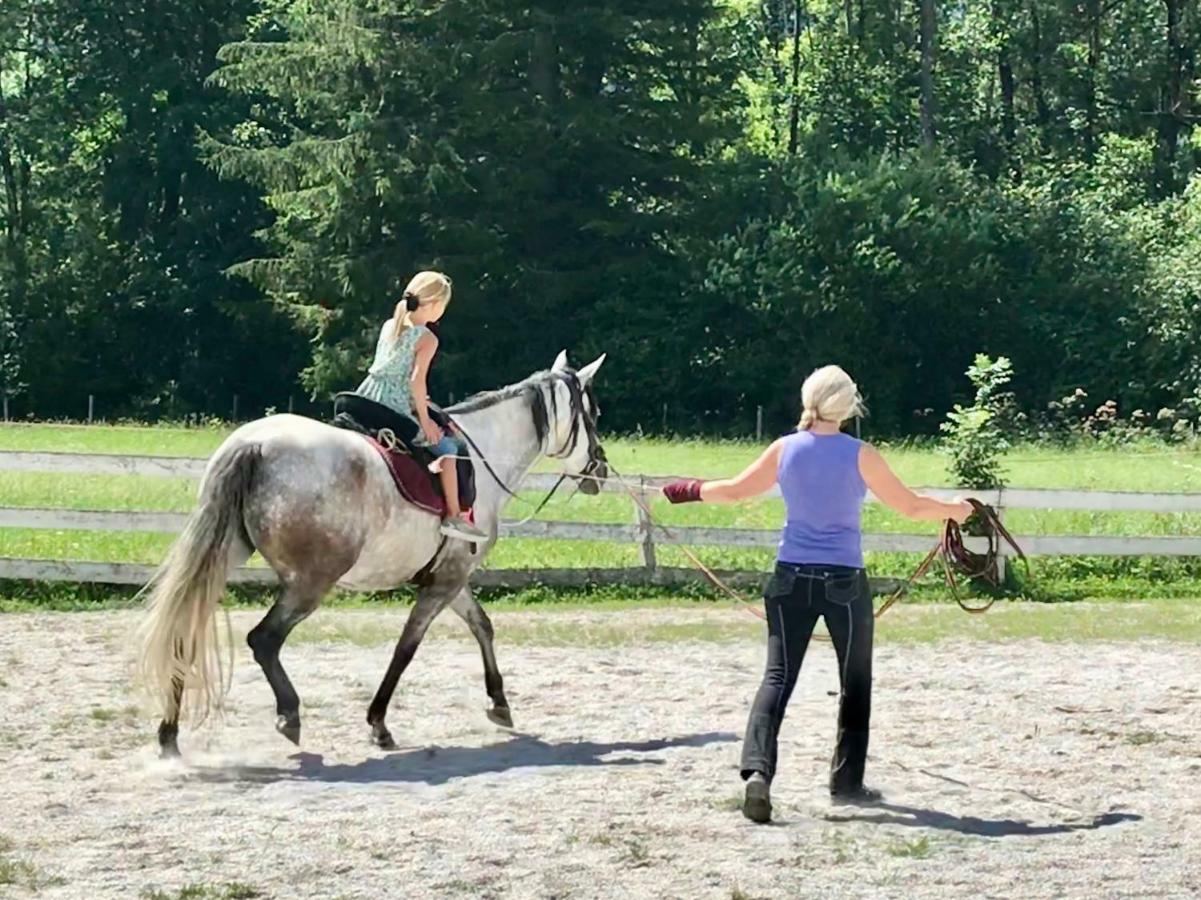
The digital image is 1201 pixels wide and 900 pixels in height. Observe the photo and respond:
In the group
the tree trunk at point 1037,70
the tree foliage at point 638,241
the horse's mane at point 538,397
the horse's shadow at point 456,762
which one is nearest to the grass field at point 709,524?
the horse's mane at point 538,397

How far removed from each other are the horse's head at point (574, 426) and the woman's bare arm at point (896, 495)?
2.56 meters

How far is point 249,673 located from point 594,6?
97.6 feet

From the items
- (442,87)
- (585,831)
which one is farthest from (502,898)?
(442,87)

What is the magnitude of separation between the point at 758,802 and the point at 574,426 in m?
3.33

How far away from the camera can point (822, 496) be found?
7.17 meters

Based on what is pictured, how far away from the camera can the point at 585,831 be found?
6.70 metres

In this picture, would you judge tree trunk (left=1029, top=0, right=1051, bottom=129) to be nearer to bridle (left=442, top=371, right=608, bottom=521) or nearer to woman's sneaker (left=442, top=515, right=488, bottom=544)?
bridle (left=442, top=371, right=608, bottom=521)

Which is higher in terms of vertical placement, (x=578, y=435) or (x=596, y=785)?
(x=578, y=435)

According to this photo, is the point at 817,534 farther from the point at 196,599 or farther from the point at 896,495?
the point at 196,599

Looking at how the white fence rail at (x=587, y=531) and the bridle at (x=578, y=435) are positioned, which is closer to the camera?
the bridle at (x=578, y=435)

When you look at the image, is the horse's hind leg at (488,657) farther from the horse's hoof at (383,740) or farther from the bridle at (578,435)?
the horse's hoof at (383,740)

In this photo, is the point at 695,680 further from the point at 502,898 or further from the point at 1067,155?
the point at 1067,155

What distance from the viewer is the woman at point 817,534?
282 inches

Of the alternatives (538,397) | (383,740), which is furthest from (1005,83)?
(383,740)
